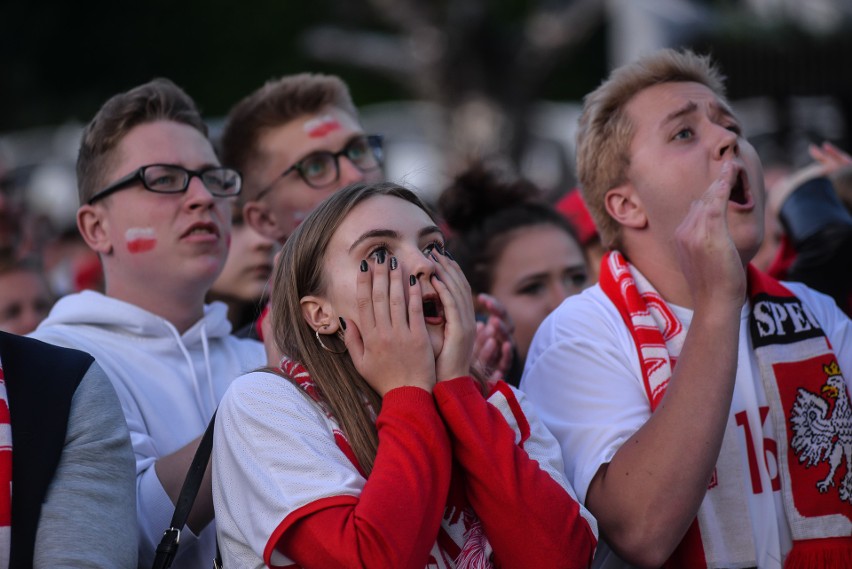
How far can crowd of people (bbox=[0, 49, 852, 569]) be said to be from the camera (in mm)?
2459

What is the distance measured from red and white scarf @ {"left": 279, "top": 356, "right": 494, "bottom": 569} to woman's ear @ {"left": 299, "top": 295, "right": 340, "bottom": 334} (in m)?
0.16

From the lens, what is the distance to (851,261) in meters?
3.99

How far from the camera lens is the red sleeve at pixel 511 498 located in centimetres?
245

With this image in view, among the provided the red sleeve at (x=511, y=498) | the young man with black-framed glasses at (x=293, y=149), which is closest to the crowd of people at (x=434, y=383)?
the red sleeve at (x=511, y=498)

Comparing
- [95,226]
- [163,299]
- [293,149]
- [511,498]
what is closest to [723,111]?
[511,498]

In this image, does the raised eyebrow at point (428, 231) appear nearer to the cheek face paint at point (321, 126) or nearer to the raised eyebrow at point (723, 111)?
the raised eyebrow at point (723, 111)

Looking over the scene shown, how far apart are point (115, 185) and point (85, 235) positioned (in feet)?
0.83

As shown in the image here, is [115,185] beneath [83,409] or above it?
above

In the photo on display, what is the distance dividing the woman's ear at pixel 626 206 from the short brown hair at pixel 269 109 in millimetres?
1553

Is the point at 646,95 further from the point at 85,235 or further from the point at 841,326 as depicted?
the point at 85,235

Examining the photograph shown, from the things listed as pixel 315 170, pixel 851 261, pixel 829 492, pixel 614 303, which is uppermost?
pixel 315 170

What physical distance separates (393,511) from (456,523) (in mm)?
307

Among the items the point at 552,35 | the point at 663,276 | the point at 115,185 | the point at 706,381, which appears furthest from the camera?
the point at 552,35

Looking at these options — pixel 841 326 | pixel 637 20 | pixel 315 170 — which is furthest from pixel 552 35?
pixel 841 326
